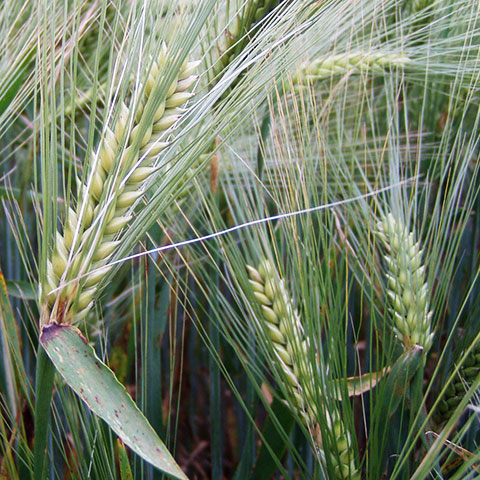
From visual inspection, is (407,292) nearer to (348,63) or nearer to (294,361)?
(294,361)

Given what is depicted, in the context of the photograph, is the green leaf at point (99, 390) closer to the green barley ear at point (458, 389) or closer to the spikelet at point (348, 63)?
the green barley ear at point (458, 389)

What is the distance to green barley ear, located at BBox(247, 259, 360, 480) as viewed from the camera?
20.2 inches

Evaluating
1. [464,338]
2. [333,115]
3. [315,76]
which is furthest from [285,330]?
[333,115]

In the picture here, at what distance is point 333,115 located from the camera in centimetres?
107

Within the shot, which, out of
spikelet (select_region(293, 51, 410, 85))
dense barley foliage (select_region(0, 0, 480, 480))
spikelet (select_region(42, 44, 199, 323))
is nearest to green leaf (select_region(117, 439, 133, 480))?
dense barley foliage (select_region(0, 0, 480, 480))

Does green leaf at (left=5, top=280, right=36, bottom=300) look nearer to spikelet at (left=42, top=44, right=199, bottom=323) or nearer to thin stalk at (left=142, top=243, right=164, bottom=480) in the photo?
thin stalk at (left=142, top=243, right=164, bottom=480)

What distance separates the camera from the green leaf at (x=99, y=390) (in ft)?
1.19

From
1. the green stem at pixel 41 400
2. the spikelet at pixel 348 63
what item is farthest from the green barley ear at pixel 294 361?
the spikelet at pixel 348 63

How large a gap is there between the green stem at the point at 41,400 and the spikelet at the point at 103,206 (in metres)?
0.03

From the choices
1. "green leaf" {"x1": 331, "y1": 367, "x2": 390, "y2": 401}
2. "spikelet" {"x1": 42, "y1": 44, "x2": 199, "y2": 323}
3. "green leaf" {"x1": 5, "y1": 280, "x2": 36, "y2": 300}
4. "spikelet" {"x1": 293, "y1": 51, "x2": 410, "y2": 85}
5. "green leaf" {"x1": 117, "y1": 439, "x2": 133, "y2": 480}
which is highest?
"spikelet" {"x1": 293, "y1": 51, "x2": 410, "y2": 85}

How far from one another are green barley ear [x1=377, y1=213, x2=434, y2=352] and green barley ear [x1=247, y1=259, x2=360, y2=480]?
107 mm

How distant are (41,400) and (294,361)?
24cm

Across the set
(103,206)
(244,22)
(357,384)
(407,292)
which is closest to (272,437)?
(357,384)

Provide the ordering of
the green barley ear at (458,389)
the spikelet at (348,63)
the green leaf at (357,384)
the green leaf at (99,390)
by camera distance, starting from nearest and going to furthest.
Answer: the green leaf at (99,390) → the green leaf at (357,384) → the green barley ear at (458,389) → the spikelet at (348,63)
